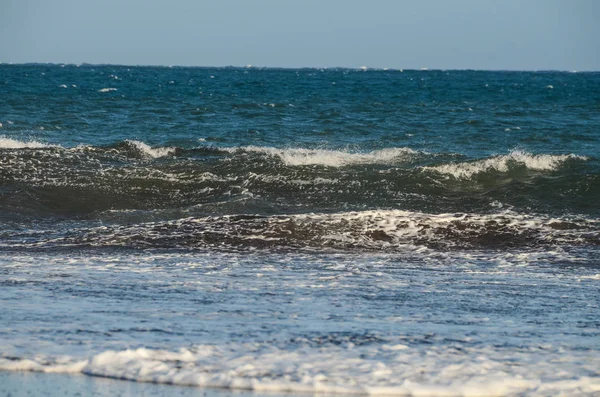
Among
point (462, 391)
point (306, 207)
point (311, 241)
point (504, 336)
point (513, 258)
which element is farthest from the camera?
point (306, 207)

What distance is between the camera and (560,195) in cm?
1387

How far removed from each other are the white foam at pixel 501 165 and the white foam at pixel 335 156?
4.83 ft

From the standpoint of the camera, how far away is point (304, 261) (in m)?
8.88

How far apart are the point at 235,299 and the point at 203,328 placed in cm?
97

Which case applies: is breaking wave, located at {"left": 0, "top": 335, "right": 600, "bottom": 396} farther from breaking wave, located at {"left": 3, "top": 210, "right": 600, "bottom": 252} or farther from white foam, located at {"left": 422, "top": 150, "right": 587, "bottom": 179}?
white foam, located at {"left": 422, "top": 150, "right": 587, "bottom": 179}

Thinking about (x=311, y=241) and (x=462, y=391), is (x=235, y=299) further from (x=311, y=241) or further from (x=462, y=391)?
(x=311, y=241)

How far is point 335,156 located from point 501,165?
298 centimetres

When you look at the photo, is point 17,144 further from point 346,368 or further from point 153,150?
point 346,368

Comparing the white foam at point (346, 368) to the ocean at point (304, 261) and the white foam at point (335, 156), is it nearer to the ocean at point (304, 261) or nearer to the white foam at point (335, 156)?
the ocean at point (304, 261)

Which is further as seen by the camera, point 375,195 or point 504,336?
point 375,195

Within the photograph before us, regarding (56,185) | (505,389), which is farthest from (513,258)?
(56,185)

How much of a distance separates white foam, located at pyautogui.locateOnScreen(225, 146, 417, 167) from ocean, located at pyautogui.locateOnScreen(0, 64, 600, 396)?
0.08m

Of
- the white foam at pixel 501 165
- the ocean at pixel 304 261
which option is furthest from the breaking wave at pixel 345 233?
the white foam at pixel 501 165

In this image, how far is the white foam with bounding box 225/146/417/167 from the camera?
1614 centimetres
